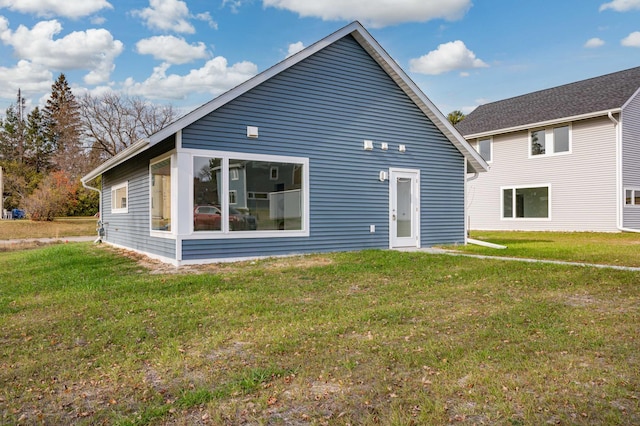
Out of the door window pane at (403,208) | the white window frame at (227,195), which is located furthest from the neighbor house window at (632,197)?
the white window frame at (227,195)

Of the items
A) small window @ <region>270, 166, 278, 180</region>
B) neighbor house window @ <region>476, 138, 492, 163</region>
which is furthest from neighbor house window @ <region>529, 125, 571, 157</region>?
small window @ <region>270, 166, 278, 180</region>

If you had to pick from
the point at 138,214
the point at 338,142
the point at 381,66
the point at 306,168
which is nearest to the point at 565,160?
the point at 381,66

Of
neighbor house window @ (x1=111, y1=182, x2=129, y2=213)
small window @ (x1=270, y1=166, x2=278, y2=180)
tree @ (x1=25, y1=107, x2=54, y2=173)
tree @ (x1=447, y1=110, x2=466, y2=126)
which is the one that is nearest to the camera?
small window @ (x1=270, y1=166, x2=278, y2=180)

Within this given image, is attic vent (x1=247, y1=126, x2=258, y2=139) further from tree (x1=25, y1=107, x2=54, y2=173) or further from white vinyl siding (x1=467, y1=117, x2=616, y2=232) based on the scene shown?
tree (x1=25, y1=107, x2=54, y2=173)

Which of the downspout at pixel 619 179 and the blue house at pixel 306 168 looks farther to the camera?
the downspout at pixel 619 179

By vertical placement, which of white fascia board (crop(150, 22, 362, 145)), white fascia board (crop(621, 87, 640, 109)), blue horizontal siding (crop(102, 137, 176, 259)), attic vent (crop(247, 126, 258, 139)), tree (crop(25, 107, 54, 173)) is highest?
tree (crop(25, 107, 54, 173))

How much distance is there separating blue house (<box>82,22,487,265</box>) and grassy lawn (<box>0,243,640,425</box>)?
96.8 inches

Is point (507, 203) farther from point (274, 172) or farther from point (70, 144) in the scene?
point (70, 144)

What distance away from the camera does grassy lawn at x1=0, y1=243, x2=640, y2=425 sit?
2799 millimetres

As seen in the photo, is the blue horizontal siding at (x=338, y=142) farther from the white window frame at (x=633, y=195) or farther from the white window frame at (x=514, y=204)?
the white window frame at (x=633, y=195)

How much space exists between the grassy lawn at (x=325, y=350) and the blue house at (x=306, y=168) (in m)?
2.46

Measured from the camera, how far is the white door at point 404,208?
11.8 metres

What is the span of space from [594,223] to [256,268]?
1566 cm

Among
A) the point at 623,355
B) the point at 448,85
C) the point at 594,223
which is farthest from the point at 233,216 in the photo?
the point at 594,223
